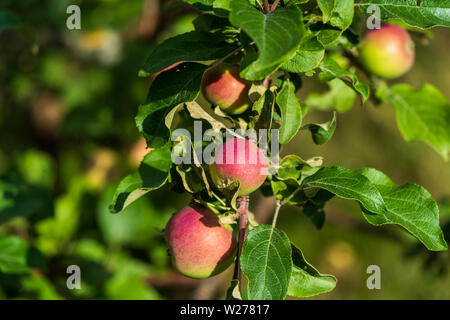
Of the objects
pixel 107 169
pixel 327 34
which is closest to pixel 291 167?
pixel 327 34

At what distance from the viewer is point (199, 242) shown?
646 millimetres

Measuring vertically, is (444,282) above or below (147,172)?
below

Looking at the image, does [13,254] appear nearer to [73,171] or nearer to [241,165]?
[241,165]

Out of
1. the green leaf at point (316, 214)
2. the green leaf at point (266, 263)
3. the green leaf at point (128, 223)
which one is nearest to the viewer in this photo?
the green leaf at point (266, 263)

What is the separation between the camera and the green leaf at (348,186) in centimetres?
60

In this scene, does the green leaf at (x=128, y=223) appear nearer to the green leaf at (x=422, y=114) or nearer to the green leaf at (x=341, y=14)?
the green leaf at (x=422, y=114)

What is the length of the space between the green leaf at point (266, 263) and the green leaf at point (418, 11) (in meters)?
0.30

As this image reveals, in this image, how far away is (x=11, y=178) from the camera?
1087 mm

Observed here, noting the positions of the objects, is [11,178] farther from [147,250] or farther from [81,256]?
[147,250]

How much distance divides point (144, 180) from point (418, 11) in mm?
413

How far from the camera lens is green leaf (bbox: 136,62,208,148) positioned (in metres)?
0.63

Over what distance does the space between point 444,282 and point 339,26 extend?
71.3 inches

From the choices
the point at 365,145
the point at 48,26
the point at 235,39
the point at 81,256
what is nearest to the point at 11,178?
the point at 81,256

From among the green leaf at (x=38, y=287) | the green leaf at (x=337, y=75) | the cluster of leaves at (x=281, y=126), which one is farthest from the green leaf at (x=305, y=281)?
the green leaf at (x=38, y=287)
